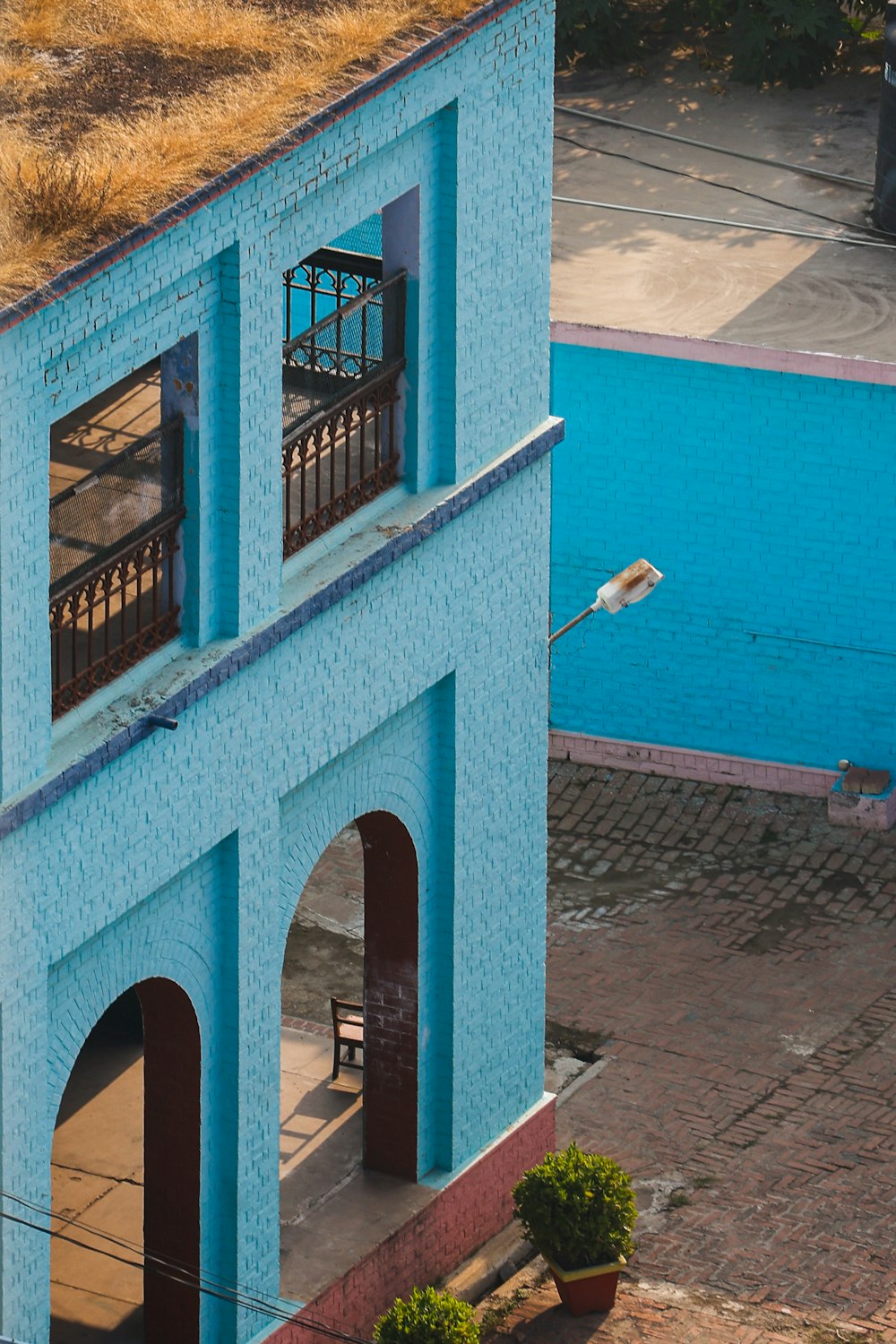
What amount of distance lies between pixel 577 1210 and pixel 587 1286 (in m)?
0.67

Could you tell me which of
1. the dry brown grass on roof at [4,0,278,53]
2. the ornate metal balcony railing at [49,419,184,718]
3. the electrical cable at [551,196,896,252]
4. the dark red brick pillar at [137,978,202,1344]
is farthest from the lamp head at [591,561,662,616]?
the electrical cable at [551,196,896,252]

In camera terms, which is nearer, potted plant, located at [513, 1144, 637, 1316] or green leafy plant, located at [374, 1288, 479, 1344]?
green leafy plant, located at [374, 1288, 479, 1344]

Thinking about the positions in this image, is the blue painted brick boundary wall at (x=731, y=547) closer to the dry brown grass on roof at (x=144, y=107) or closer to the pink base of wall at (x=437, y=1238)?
the pink base of wall at (x=437, y=1238)

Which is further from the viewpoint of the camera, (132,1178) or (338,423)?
(132,1178)

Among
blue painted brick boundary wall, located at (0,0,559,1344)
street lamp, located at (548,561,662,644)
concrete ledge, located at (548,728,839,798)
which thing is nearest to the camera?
blue painted brick boundary wall, located at (0,0,559,1344)

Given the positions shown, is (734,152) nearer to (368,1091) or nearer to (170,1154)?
(368,1091)

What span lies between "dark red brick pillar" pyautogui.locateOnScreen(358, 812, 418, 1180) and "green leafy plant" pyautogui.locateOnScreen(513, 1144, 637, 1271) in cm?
80

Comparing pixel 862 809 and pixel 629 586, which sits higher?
pixel 629 586

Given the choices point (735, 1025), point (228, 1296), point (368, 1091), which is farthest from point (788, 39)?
point (228, 1296)

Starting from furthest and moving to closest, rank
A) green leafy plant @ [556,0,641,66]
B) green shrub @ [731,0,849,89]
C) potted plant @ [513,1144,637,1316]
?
1. green leafy plant @ [556,0,641,66]
2. green shrub @ [731,0,849,89]
3. potted plant @ [513,1144,637,1316]

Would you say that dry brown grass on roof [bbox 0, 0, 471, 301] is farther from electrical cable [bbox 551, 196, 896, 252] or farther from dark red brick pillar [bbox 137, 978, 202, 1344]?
electrical cable [bbox 551, 196, 896, 252]

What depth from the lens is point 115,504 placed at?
15875mm

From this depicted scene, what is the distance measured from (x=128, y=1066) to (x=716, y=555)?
7.59m

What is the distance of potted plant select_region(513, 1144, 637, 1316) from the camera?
59.6 ft
